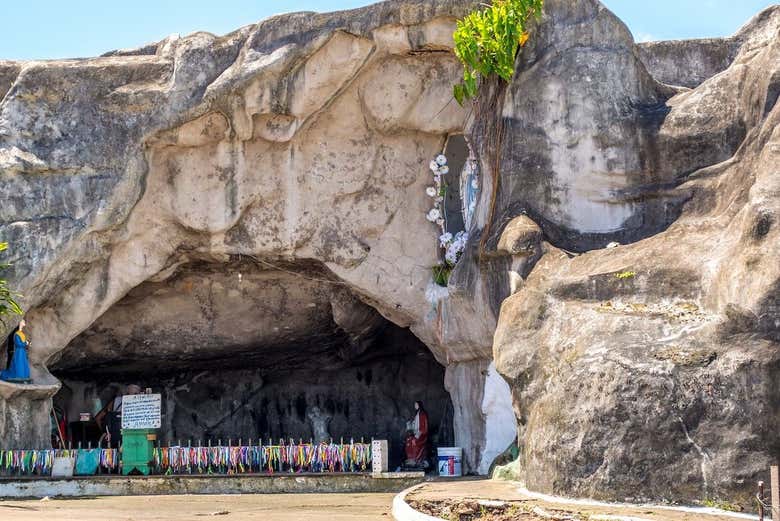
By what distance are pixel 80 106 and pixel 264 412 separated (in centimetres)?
713

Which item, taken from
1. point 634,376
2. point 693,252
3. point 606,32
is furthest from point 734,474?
point 606,32

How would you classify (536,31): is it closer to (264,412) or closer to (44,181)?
(44,181)

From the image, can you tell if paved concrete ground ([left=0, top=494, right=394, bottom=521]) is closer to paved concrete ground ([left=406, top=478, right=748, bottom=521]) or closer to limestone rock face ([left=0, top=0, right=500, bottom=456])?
paved concrete ground ([left=406, top=478, right=748, bottom=521])

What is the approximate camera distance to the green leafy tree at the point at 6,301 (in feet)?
53.8

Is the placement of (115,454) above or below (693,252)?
below

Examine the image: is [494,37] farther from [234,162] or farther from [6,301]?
[6,301]

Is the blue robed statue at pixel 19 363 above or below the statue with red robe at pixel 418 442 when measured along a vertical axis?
above

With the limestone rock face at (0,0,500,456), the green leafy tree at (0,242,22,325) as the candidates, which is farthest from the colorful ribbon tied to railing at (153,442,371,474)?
the green leafy tree at (0,242,22,325)

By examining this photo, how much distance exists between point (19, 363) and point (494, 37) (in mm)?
8638

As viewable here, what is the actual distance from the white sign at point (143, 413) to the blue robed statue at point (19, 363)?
165 centimetres

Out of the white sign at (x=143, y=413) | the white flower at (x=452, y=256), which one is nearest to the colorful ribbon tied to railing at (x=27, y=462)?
the white sign at (x=143, y=413)

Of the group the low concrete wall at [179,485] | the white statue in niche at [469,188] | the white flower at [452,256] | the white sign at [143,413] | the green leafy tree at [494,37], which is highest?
the green leafy tree at [494,37]

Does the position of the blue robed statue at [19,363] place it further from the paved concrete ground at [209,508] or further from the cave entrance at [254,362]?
the paved concrete ground at [209,508]

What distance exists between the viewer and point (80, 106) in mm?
18109
